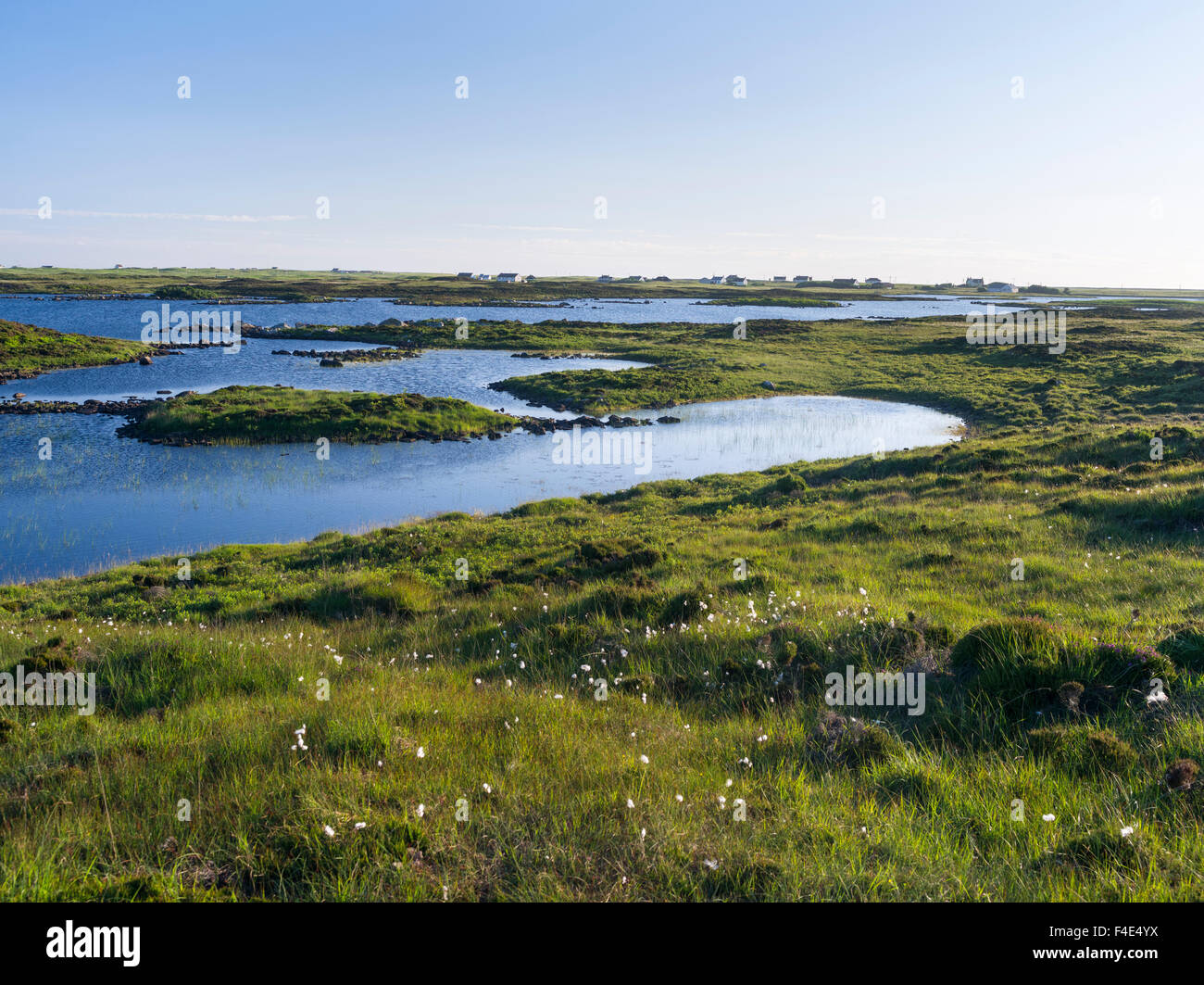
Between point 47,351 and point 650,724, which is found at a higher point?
point 47,351

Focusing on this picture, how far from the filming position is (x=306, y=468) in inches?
Result: 1286

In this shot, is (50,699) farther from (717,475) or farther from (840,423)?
(840,423)

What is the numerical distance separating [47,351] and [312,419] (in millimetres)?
42782

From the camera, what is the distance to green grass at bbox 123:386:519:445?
38031 millimetres

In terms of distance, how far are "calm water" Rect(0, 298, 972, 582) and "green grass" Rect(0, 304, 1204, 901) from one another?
6.85m

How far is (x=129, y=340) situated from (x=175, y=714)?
91734 mm

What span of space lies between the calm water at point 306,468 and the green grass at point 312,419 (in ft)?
5.69

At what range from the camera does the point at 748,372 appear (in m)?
61.7

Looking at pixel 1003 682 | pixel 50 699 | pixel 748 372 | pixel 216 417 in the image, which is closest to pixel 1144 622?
pixel 1003 682

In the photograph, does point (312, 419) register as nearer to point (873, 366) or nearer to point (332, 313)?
point (873, 366)

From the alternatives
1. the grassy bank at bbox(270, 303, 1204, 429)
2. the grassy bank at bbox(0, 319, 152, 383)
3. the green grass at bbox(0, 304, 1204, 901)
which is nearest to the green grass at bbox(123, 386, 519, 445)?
the grassy bank at bbox(270, 303, 1204, 429)

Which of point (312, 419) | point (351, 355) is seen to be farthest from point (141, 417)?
point (351, 355)

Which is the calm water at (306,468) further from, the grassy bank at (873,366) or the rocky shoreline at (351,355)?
the rocky shoreline at (351,355)

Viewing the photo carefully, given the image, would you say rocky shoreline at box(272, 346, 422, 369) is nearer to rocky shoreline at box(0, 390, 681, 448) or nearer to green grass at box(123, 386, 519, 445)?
rocky shoreline at box(0, 390, 681, 448)
